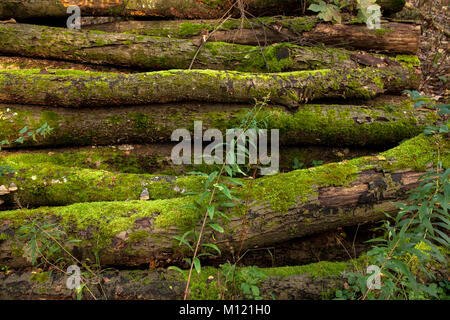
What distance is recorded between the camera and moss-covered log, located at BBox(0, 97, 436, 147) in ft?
12.5

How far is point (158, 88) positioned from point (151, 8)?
2716 millimetres

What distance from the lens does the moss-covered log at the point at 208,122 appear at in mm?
3816

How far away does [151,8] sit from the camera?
547cm

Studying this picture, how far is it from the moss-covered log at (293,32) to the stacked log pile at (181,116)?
0.08ft

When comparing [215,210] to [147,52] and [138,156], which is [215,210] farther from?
[147,52]

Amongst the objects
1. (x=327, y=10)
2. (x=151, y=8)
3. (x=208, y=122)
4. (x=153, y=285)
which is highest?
(x=151, y=8)

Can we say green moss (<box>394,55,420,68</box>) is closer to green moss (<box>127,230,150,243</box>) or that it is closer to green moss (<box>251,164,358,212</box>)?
green moss (<box>251,164,358,212</box>)

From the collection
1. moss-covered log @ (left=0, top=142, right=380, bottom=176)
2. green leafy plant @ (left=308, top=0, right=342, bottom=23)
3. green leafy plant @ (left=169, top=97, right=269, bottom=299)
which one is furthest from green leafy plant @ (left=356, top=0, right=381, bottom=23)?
green leafy plant @ (left=169, top=97, right=269, bottom=299)

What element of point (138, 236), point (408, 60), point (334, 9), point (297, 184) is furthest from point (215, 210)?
point (408, 60)

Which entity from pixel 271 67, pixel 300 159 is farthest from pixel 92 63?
pixel 300 159

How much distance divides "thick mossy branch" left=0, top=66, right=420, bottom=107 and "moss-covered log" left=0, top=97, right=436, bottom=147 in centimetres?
13

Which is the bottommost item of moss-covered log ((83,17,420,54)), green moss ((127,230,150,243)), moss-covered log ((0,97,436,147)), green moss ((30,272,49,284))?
green moss ((30,272,49,284))
